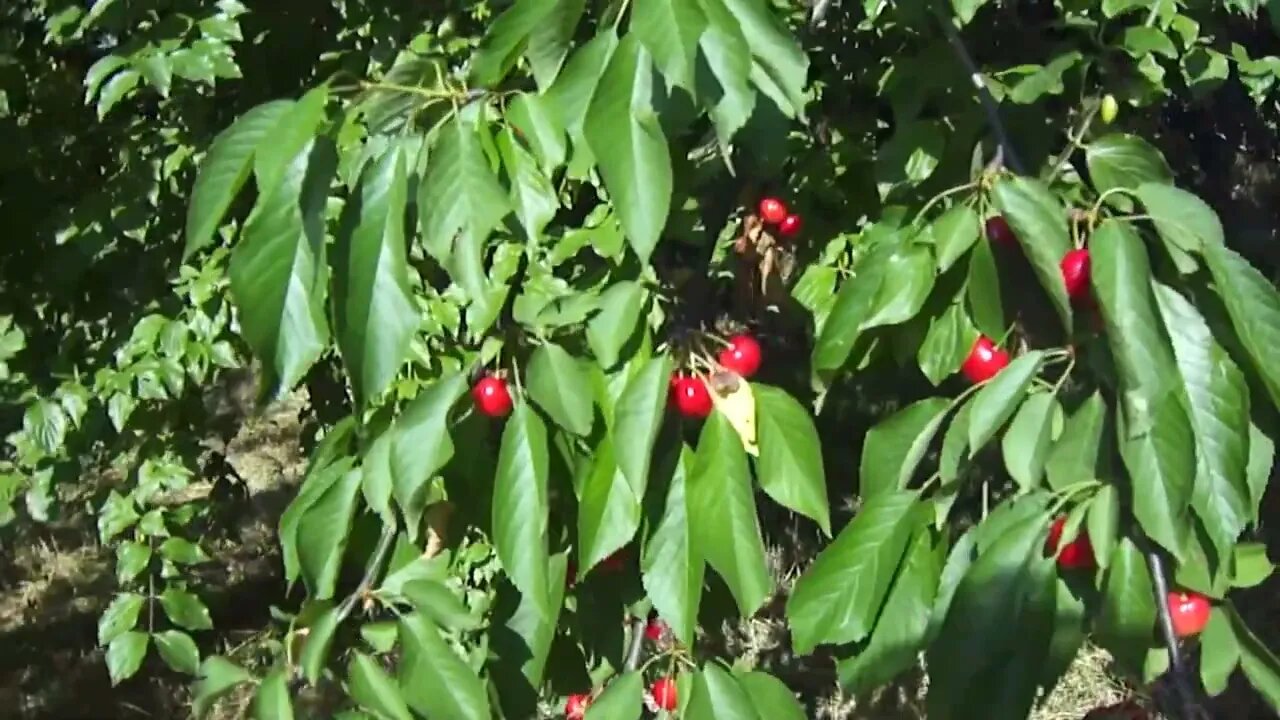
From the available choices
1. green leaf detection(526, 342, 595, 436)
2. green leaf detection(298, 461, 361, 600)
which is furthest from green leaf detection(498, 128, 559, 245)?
green leaf detection(298, 461, 361, 600)

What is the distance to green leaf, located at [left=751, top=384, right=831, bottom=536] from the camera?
1229mm

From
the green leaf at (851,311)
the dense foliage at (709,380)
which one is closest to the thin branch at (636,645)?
the dense foliage at (709,380)

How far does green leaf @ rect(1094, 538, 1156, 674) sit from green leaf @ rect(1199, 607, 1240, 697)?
0.45ft

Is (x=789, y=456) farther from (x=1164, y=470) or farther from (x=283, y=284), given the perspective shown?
(x=283, y=284)

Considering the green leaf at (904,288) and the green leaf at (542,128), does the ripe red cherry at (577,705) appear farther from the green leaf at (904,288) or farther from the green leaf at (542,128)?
the green leaf at (542,128)

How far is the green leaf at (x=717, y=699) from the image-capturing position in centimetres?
119

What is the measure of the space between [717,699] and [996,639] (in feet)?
0.86

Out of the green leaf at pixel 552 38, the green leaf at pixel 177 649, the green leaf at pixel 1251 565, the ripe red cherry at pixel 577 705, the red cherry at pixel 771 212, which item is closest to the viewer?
the green leaf at pixel 552 38

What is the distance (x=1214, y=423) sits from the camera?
1035 millimetres

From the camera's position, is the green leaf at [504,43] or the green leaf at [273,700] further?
the green leaf at [273,700]

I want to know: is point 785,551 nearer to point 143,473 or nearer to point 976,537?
point 143,473

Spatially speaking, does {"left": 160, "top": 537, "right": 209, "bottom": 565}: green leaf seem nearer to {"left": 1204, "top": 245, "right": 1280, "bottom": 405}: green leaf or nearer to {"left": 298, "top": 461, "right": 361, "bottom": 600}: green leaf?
{"left": 298, "top": 461, "right": 361, "bottom": 600}: green leaf

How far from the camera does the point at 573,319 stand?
4.27 feet

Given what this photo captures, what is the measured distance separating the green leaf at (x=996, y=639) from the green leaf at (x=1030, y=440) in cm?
6
